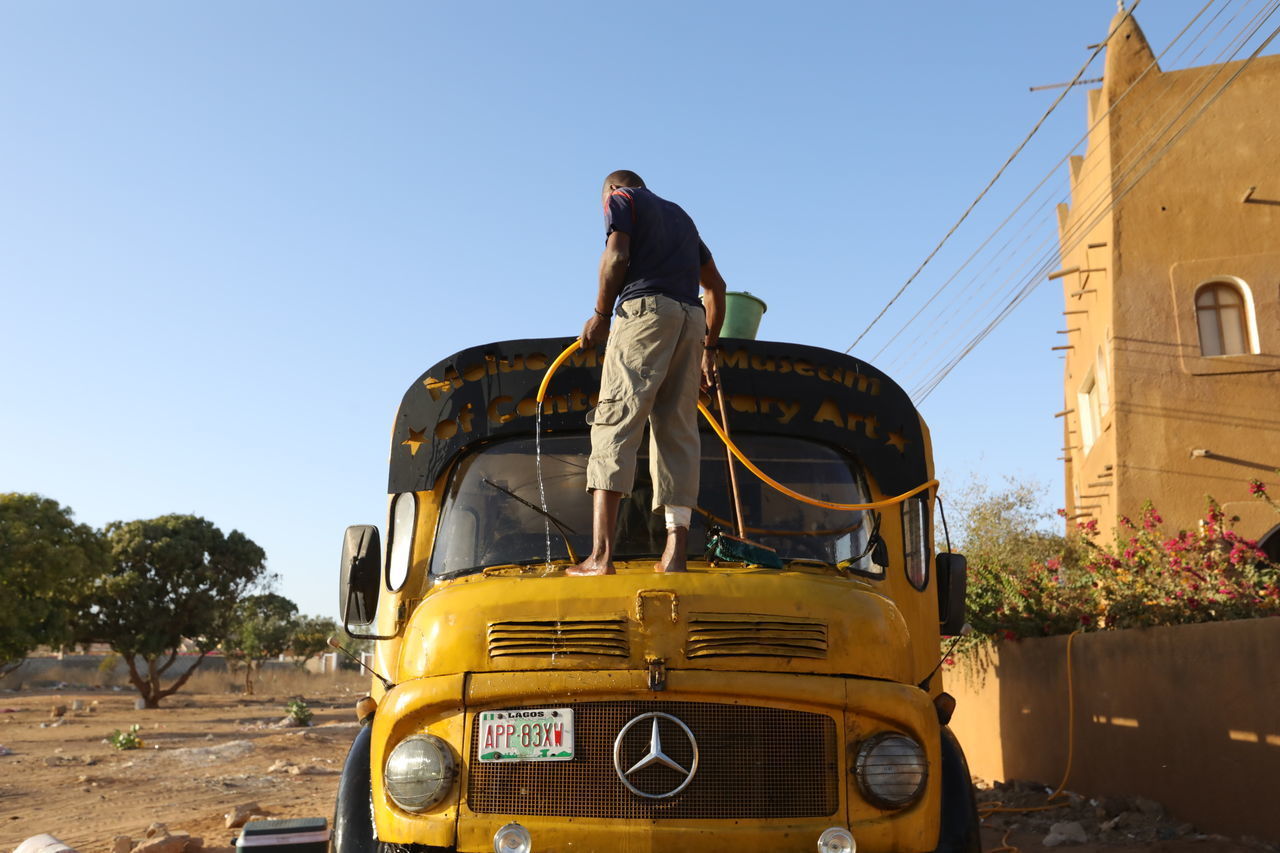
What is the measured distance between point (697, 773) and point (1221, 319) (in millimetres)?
16514

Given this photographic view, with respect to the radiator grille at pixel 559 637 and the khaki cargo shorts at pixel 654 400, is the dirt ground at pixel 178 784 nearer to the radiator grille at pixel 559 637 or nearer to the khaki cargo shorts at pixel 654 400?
the khaki cargo shorts at pixel 654 400

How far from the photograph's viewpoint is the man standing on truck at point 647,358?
384cm

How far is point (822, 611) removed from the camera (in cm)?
339

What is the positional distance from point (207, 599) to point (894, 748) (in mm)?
36986

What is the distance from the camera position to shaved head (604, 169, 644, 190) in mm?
4301

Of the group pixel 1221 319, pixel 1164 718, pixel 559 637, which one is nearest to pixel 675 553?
pixel 559 637

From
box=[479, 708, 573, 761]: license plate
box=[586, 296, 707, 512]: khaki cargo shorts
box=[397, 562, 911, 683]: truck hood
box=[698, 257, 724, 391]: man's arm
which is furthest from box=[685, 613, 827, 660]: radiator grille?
box=[698, 257, 724, 391]: man's arm

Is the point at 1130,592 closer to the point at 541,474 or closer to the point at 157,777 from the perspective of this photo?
the point at 541,474

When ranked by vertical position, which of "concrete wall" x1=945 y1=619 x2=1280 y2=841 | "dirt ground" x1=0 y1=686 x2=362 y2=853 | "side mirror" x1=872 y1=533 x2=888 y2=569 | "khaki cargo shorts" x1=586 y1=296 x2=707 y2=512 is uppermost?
"khaki cargo shorts" x1=586 y1=296 x2=707 y2=512

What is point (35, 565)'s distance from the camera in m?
23.8

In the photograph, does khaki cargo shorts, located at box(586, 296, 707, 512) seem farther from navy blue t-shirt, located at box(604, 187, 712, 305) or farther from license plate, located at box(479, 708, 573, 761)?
A: license plate, located at box(479, 708, 573, 761)

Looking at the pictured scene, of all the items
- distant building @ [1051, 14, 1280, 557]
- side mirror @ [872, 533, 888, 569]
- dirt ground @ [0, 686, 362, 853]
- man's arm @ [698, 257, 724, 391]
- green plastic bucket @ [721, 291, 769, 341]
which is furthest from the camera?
distant building @ [1051, 14, 1280, 557]

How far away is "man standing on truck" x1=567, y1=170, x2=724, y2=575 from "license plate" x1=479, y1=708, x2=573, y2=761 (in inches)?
23.2

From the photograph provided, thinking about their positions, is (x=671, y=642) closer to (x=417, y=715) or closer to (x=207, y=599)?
(x=417, y=715)
